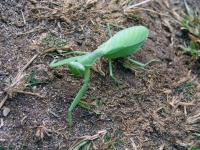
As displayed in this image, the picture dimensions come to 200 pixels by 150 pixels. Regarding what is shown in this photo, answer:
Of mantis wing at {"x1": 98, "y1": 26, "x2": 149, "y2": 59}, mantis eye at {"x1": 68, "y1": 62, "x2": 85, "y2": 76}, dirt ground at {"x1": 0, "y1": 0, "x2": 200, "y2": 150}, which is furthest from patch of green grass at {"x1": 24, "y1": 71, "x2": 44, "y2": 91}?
mantis wing at {"x1": 98, "y1": 26, "x2": 149, "y2": 59}

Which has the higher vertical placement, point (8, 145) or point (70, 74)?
point (70, 74)

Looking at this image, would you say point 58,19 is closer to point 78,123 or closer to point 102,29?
point 102,29

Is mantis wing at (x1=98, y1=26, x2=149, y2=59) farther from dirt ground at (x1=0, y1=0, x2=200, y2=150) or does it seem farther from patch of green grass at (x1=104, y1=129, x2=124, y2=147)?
patch of green grass at (x1=104, y1=129, x2=124, y2=147)

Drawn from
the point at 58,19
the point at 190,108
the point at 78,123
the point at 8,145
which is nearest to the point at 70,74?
the point at 78,123

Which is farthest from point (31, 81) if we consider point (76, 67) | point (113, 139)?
point (113, 139)

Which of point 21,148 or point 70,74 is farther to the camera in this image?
point 70,74

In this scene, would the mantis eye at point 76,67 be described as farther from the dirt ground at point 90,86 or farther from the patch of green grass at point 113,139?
the patch of green grass at point 113,139

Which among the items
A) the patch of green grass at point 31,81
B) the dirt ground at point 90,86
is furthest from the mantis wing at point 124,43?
the patch of green grass at point 31,81

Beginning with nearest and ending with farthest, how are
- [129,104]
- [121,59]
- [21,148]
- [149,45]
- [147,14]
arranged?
1. [21,148]
2. [129,104]
3. [121,59]
4. [149,45]
5. [147,14]
